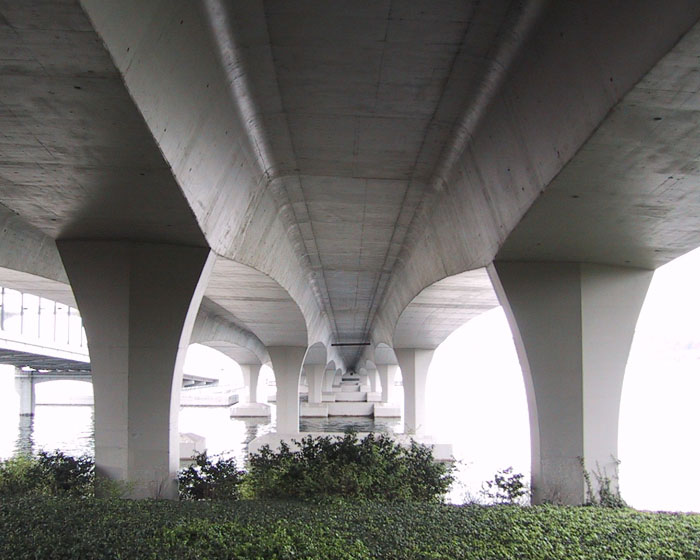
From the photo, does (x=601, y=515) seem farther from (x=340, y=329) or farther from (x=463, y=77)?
(x=340, y=329)

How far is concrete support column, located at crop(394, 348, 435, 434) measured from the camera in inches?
1780

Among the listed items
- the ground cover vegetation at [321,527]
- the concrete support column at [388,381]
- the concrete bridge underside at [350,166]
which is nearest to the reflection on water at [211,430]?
the concrete support column at [388,381]

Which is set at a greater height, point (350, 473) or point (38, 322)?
point (38, 322)

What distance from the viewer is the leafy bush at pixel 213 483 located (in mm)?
14779

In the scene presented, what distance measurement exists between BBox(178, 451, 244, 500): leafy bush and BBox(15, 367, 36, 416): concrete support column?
62.5m

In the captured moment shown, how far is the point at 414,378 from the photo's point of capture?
4550 centimetres

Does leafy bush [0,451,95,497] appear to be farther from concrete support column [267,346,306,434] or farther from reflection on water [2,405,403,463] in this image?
concrete support column [267,346,306,434]

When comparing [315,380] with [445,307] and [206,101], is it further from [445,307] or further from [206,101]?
[206,101]

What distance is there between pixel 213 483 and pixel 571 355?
8.47 m

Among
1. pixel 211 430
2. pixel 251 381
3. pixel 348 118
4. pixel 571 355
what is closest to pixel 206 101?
pixel 348 118

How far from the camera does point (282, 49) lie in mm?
9484

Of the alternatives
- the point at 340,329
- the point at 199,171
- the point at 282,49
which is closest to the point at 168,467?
the point at 199,171

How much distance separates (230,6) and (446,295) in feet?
52.0

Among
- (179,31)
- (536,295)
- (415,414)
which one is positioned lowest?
(415,414)
